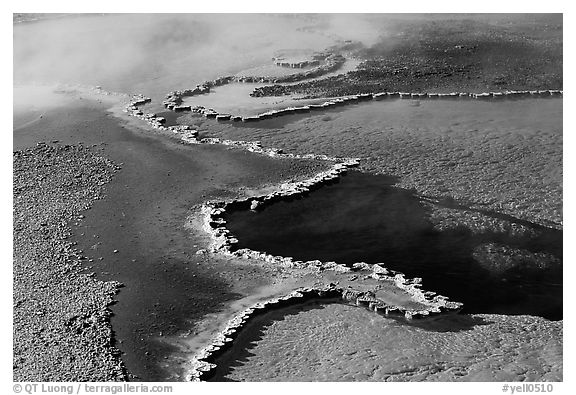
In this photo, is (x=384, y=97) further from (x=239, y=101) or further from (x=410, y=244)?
(x=410, y=244)

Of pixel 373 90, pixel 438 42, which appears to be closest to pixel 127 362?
pixel 373 90

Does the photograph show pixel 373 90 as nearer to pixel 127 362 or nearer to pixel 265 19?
pixel 265 19

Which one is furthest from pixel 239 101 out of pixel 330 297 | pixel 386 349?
pixel 386 349

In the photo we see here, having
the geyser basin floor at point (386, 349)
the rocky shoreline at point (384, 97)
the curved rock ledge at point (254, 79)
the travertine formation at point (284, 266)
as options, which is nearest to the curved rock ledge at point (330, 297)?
the travertine formation at point (284, 266)

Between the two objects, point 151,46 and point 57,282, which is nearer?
point 57,282

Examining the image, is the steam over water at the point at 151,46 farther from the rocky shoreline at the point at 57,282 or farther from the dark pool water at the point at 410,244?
the dark pool water at the point at 410,244

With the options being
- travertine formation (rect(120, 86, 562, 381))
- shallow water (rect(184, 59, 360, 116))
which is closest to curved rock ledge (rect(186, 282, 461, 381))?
travertine formation (rect(120, 86, 562, 381))
